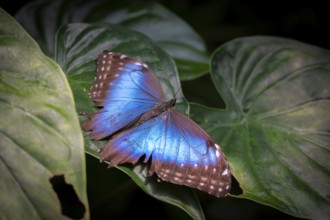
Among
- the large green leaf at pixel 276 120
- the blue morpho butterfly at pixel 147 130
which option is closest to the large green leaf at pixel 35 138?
the blue morpho butterfly at pixel 147 130

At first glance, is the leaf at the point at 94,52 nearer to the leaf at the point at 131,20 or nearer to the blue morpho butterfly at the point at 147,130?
the blue morpho butterfly at the point at 147,130

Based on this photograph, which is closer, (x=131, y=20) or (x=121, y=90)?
(x=121, y=90)

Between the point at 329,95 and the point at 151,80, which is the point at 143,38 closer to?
the point at 151,80

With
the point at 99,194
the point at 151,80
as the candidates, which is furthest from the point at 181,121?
the point at 99,194

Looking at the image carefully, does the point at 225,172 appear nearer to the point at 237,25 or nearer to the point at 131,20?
the point at 131,20

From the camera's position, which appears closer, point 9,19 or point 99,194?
point 9,19

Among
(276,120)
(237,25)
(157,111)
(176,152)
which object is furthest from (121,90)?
(237,25)

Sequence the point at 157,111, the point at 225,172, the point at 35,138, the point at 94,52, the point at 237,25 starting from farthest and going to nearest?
the point at 237,25, the point at 94,52, the point at 157,111, the point at 225,172, the point at 35,138
